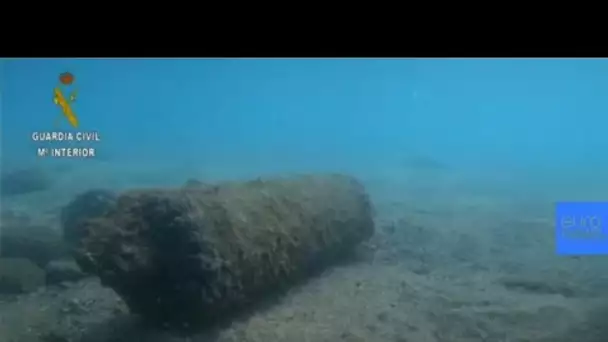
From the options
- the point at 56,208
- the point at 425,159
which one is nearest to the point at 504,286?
the point at 425,159

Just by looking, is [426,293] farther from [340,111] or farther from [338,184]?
[340,111]

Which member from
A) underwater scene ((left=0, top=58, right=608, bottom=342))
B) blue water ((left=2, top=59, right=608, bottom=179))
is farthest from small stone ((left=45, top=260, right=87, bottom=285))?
blue water ((left=2, top=59, right=608, bottom=179))

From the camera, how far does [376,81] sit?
7.36 ft

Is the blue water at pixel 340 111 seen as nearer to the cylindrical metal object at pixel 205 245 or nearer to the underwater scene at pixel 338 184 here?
the underwater scene at pixel 338 184

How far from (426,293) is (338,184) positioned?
329mm

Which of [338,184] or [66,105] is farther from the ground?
[66,105]

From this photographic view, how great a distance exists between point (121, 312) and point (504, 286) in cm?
90

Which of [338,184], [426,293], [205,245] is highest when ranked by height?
[338,184]

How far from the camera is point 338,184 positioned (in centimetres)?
224

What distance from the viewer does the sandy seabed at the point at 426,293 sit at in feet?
7.20

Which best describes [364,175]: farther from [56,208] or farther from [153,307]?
[56,208]
